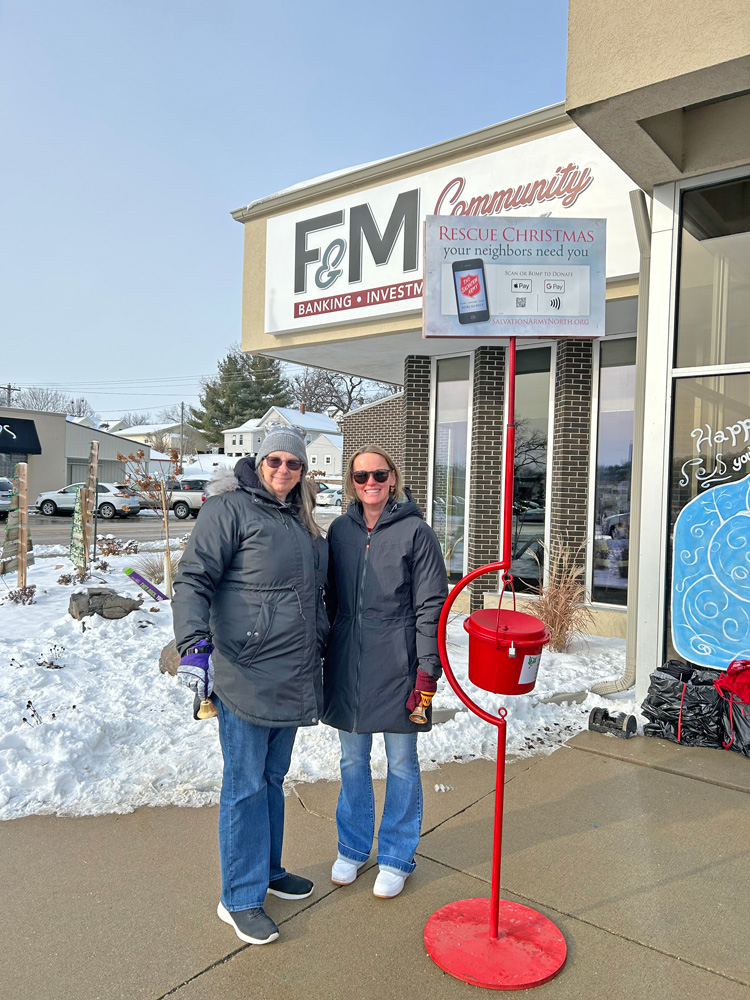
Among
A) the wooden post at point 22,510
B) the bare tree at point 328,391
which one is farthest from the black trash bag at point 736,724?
the bare tree at point 328,391

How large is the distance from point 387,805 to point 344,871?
328 mm

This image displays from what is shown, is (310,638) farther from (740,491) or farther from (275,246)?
(275,246)

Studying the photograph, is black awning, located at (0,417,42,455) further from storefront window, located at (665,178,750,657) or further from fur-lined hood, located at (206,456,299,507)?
fur-lined hood, located at (206,456,299,507)

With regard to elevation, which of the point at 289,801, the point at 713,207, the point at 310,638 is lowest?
the point at 289,801

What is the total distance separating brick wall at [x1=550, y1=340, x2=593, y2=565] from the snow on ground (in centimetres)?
237

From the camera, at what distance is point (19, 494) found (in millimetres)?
9484

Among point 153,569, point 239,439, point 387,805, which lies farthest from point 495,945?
point 239,439

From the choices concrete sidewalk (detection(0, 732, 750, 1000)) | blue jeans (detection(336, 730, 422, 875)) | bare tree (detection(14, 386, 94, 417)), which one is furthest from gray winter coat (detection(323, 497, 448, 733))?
bare tree (detection(14, 386, 94, 417))

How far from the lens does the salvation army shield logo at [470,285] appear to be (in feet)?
10.9

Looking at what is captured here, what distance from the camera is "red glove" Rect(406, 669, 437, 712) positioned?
2902 mm

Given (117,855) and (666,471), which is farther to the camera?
(666,471)

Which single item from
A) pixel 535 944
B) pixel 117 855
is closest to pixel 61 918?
pixel 117 855

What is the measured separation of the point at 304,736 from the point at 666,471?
10.2ft

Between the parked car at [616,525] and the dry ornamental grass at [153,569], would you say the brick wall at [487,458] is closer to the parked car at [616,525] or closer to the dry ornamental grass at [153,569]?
the parked car at [616,525]
